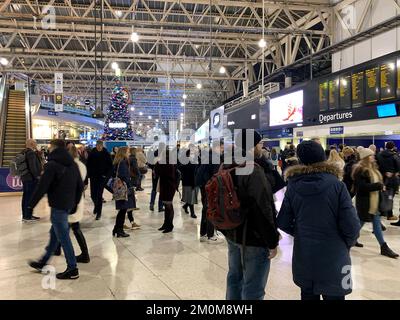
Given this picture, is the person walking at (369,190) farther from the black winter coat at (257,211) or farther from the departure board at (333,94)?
the departure board at (333,94)

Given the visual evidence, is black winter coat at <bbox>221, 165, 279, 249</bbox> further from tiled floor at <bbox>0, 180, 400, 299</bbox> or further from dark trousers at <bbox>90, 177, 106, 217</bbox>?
dark trousers at <bbox>90, 177, 106, 217</bbox>

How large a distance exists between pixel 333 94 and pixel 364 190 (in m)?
7.75

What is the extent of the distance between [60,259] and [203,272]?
1.88 meters

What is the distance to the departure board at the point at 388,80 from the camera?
9331 mm

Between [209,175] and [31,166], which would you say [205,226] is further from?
[31,166]

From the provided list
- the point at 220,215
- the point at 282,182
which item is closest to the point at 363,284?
the point at 282,182

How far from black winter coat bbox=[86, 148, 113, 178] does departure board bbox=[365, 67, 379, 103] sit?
7258 millimetres

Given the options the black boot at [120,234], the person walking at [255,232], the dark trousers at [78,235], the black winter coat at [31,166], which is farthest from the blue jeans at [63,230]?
the black winter coat at [31,166]

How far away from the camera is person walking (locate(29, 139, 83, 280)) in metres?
3.82

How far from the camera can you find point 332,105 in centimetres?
1190

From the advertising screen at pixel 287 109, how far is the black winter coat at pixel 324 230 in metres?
11.8

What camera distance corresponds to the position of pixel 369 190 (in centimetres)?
480

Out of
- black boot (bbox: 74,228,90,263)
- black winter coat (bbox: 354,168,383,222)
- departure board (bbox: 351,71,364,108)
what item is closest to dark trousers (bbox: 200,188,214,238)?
black boot (bbox: 74,228,90,263)

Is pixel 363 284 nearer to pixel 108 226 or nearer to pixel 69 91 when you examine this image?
pixel 108 226
